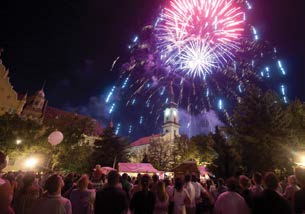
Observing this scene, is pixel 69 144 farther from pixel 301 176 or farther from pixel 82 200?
pixel 301 176

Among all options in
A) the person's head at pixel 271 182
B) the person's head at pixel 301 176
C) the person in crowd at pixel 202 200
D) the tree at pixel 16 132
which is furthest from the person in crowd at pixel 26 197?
the tree at pixel 16 132

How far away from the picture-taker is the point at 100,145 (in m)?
51.4

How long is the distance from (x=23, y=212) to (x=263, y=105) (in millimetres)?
30366

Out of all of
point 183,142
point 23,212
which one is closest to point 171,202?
point 23,212

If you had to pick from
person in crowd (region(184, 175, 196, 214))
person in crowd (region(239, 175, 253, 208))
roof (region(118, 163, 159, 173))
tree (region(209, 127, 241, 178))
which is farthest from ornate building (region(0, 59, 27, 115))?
person in crowd (region(239, 175, 253, 208))

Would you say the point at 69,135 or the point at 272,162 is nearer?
the point at 272,162

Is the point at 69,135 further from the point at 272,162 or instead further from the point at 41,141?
the point at 272,162

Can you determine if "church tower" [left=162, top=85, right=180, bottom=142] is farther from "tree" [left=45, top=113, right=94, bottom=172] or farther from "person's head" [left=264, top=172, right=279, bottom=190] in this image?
"person's head" [left=264, top=172, right=279, bottom=190]

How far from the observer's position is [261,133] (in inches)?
1114

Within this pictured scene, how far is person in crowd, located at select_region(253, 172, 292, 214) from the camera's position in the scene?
4.54 meters

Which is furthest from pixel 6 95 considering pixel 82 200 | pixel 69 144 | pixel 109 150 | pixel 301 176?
pixel 301 176

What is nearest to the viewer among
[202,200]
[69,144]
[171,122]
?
[202,200]

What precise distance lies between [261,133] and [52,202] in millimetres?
28588

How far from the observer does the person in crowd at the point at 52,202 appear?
4.25 meters
